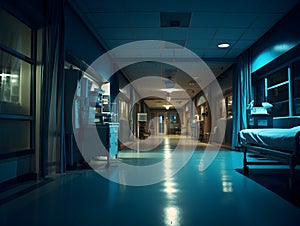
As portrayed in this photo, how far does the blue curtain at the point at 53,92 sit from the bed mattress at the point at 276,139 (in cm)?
277

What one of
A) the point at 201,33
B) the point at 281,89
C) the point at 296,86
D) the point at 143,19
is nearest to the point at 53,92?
the point at 143,19

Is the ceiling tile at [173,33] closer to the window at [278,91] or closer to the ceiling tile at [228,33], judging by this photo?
the ceiling tile at [228,33]

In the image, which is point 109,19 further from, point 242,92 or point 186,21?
point 242,92

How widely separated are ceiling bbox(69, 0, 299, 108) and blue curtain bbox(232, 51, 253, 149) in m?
0.37

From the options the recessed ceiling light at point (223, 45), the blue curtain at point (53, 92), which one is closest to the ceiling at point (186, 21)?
the recessed ceiling light at point (223, 45)

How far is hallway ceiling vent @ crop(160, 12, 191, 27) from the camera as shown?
485cm

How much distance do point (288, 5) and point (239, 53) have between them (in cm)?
299

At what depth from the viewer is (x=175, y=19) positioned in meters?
5.04

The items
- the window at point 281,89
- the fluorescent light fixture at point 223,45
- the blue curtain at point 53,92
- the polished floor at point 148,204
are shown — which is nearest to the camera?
the polished floor at point 148,204

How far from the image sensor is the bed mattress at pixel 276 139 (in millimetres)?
2670

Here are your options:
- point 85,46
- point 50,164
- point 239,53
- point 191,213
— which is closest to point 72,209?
point 191,213

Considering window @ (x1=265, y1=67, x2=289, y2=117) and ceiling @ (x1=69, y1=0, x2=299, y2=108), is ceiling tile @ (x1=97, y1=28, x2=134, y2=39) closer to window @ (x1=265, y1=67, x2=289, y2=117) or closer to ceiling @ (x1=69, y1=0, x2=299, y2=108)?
ceiling @ (x1=69, y1=0, x2=299, y2=108)

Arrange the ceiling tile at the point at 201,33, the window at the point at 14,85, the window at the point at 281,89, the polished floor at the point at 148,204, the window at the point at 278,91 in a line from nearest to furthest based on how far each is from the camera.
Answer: the polished floor at the point at 148,204, the window at the point at 14,85, the window at the point at 281,89, the ceiling tile at the point at 201,33, the window at the point at 278,91

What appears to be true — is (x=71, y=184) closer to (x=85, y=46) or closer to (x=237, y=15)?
(x=85, y=46)
